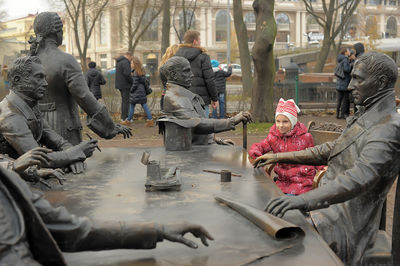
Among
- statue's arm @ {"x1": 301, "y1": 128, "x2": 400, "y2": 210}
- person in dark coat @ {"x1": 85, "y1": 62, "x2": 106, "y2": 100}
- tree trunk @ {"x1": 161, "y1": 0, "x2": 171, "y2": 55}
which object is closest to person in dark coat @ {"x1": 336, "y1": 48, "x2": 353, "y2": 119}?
person in dark coat @ {"x1": 85, "y1": 62, "x2": 106, "y2": 100}

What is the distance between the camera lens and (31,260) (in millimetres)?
1683

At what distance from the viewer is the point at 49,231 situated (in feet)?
6.40

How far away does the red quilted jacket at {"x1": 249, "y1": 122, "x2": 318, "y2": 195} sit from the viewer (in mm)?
5094

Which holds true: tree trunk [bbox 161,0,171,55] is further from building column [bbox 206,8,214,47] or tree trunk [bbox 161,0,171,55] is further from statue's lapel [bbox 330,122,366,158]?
building column [bbox 206,8,214,47]

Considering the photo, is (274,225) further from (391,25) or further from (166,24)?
(391,25)

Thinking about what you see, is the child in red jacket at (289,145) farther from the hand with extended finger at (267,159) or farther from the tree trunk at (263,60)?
the tree trunk at (263,60)

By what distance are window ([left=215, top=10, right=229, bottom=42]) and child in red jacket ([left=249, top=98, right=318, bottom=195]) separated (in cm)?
6126

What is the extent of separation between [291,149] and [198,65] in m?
5.05

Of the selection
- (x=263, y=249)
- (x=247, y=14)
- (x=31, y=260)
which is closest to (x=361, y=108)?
(x=263, y=249)

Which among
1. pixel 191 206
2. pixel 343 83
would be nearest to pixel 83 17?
pixel 343 83

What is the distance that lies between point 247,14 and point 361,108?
66.6 m

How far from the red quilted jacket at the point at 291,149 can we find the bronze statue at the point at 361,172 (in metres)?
1.56

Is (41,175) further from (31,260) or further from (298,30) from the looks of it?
(298,30)

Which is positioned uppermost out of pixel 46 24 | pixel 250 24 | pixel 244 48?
pixel 250 24
